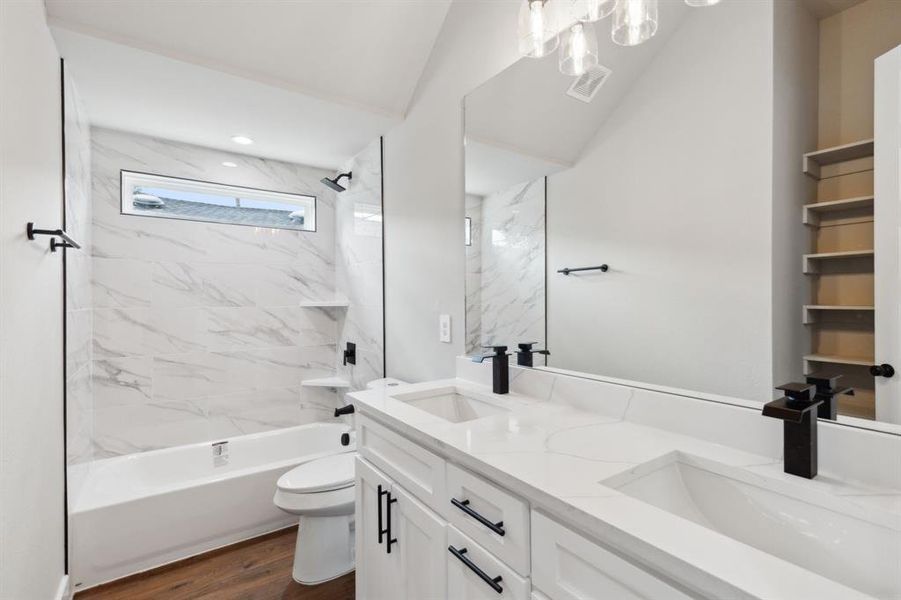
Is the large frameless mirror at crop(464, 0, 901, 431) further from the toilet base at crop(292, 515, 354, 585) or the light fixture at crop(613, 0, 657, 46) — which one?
the toilet base at crop(292, 515, 354, 585)

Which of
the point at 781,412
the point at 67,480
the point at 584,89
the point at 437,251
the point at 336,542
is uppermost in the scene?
the point at 584,89

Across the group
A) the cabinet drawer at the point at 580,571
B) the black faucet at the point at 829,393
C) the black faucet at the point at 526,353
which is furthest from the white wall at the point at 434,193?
the black faucet at the point at 829,393

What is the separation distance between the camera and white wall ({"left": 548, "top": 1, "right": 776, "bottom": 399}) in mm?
974

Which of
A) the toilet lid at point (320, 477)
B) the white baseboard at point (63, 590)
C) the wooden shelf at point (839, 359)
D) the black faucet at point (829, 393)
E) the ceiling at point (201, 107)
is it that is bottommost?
the white baseboard at point (63, 590)

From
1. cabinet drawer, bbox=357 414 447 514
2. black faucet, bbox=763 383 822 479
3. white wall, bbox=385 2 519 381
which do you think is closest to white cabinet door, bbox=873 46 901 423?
black faucet, bbox=763 383 822 479

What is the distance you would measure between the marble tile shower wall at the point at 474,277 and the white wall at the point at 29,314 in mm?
1486

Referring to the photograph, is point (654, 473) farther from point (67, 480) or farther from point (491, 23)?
point (67, 480)

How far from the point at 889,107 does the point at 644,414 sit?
0.84 meters

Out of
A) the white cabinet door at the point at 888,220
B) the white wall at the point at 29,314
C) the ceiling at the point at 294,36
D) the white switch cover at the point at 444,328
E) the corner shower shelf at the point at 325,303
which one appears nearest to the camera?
the white cabinet door at the point at 888,220

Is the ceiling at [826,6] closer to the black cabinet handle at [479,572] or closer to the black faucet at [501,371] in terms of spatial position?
the black faucet at [501,371]

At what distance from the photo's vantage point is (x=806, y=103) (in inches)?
35.3

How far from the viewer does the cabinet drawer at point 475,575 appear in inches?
34.4

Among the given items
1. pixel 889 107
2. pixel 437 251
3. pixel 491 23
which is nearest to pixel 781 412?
pixel 889 107

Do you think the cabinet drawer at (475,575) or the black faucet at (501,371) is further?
the black faucet at (501,371)
